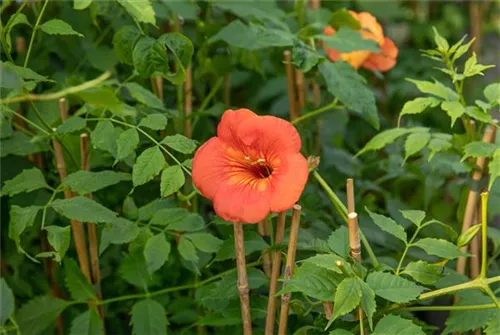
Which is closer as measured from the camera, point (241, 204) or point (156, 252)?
point (241, 204)

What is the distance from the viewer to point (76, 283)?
116 centimetres

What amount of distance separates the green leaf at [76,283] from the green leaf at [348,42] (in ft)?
1.72

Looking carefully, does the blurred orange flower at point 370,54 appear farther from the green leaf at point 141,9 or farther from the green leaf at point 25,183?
the green leaf at point 25,183

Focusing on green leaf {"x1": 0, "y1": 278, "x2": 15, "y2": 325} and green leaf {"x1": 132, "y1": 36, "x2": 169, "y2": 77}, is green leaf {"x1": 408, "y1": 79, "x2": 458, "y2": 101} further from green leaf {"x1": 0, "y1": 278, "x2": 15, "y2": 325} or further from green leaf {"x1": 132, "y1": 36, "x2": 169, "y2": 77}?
green leaf {"x1": 0, "y1": 278, "x2": 15, "y2": 325}

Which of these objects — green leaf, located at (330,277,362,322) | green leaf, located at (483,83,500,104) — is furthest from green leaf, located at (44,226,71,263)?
green leaf, located at (483,83,500,104)

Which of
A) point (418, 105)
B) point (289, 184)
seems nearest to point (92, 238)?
point (289, 184)

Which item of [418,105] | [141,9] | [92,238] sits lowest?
[92,238]

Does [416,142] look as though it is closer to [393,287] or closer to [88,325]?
[393,287]

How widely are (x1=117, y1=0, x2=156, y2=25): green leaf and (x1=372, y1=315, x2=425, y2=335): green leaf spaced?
471mm

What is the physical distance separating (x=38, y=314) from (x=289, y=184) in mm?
484

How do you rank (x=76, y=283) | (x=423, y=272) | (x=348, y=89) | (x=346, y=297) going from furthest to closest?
(x=348, y=89)
(x=76, y=283)
(x=423, y=272)
(x=346, y=297)

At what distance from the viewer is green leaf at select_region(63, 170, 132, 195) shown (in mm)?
1066

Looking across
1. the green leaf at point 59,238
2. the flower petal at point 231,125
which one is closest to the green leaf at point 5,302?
the green leaf at point 59,238

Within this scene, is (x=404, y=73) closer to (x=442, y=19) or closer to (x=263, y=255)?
(x=442, y=19)
